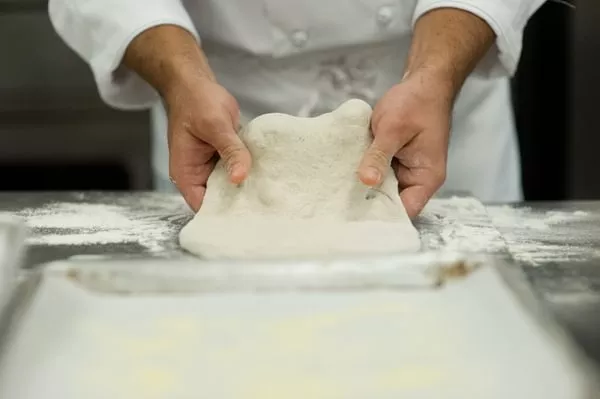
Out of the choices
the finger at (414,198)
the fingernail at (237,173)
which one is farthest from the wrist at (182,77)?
the finger at (414,198)

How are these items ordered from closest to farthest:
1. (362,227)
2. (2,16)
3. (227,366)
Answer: (227,366) < (362,227) < (2,16)

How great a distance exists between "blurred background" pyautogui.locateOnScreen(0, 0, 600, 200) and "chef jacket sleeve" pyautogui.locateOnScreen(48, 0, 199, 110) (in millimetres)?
679

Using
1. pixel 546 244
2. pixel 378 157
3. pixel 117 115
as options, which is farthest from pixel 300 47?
pixel 117 115

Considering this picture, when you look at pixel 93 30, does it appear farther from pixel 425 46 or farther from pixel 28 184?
pixel 28 184

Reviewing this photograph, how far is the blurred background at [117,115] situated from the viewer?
149cm

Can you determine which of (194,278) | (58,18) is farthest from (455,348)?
(58,18)

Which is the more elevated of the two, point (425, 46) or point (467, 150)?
point (425, 46)

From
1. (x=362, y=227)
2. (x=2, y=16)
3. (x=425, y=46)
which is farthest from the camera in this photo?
(x=2, y=16)

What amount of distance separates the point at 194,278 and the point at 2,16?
1.26 m

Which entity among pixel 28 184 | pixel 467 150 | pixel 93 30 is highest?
pixel 93 30

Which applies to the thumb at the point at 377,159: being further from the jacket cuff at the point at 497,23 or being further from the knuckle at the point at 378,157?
the jacket cuff at the point at 497,23

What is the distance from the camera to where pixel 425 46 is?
2.63 ft

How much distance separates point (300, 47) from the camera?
901mm

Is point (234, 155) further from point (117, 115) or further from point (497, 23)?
point (117, 115)
